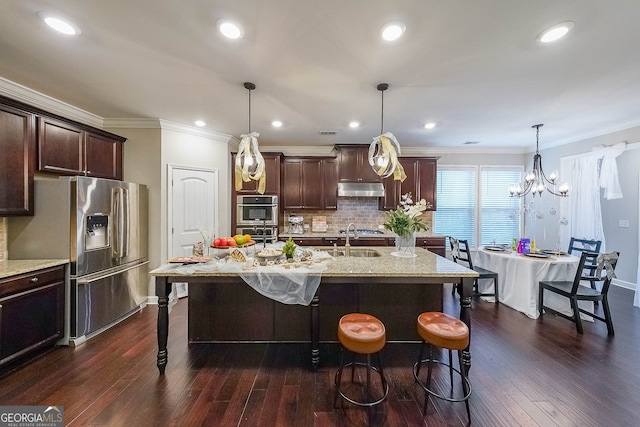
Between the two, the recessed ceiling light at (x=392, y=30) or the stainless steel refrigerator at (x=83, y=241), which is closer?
the recessed ceiling light at (x=392, y=30)

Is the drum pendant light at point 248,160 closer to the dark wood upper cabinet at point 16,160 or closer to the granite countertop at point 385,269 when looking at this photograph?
the granite countertop at point 385,269

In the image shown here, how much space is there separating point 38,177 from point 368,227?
16.1ft

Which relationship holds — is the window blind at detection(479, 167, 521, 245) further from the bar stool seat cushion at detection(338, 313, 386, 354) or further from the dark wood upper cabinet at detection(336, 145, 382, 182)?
the bar stool seat cushion at detection(338, 313, 386, 354)

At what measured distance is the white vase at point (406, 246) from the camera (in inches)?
108

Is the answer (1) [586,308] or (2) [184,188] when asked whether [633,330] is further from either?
(2) [184,188]

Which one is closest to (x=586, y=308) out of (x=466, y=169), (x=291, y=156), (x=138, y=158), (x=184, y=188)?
(x=466, y=169)

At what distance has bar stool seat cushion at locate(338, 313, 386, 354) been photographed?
172 cm

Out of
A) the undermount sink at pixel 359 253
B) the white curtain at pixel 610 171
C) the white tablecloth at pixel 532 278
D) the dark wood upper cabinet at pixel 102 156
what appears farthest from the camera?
the white curtain at pixel 610 171

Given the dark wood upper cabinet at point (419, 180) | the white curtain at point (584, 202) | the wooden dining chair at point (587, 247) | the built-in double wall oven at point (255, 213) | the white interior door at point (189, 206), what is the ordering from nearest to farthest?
the wooden dining chair at point (587, 247) < the white interior door at point (189, 206) < the white curtain at point (584, 202) < the built-in double wall oven at point (255, 213) < the dark wood upper cabinet at point (419, 180)

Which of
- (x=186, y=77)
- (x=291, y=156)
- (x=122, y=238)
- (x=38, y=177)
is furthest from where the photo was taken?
(x=291, y=156)

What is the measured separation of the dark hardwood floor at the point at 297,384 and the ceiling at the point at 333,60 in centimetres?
272

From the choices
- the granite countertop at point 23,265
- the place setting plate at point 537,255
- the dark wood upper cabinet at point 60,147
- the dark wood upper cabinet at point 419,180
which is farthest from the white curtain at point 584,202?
the dark wood upper cabinet at point 60,147

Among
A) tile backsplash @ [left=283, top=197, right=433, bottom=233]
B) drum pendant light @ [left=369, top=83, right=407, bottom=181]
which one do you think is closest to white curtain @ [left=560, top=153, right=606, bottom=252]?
tile backsplash @ [left=283, top=197, right=433, bottom=233]

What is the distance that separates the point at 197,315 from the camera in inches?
104
